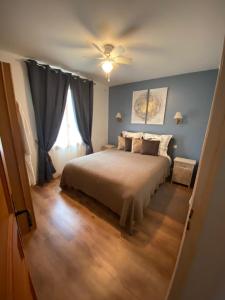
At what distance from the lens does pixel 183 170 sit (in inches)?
113

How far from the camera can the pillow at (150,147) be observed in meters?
3.06

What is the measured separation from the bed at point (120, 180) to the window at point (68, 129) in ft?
3.19

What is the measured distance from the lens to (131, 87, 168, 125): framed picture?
3.26 metres

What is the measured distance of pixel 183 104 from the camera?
2.99 metres

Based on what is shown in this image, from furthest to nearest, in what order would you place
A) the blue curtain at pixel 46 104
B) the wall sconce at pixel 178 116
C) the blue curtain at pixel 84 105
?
1. the blue curtain at pixel 84 105
2. the wall sconce at pixel 178 116
3. the blue curtain at pixel 46 104

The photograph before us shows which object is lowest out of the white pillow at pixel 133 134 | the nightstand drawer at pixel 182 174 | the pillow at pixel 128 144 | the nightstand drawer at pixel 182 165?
the nightstand drawer at pixel 182 174

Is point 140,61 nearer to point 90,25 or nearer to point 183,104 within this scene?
point 90,25

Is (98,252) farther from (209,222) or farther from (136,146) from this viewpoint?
(136,146)

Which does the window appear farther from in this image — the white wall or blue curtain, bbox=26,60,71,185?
the white wall

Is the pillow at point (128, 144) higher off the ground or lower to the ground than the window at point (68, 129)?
lower

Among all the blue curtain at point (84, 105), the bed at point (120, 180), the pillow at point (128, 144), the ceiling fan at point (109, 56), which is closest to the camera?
the bed at point (120, 180)

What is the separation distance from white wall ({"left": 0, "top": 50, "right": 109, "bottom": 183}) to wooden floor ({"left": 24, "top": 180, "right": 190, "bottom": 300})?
1484 millimetres

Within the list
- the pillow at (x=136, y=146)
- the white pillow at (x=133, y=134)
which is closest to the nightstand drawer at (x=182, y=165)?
the pillow at (x=136, y=146)

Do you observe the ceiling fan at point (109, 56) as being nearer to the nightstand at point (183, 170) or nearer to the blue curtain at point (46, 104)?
the blue curtain at point (46, 104)
